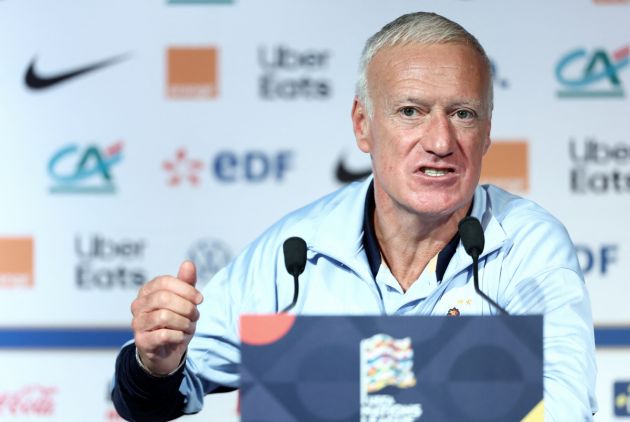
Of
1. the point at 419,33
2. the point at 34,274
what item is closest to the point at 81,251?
the point at 34,274

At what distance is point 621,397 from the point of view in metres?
3.66

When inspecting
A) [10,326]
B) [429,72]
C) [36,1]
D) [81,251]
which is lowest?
[10,326]

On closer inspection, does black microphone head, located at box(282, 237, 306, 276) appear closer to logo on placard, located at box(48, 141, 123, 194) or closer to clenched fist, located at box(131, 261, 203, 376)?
clenched fist, located at box(131, 261, 203, 376)

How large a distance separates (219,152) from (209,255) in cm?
39

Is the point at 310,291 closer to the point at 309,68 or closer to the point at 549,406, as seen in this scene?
the point at 549,406

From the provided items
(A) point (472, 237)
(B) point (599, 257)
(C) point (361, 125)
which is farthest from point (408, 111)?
(B) point (599, 257)

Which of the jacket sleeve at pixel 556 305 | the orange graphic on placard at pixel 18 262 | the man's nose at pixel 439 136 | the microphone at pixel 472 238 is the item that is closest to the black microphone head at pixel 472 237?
the microphone at pixel 472 238

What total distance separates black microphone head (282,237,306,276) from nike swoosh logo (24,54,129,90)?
235cm

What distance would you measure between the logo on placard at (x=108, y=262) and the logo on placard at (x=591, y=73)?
1.70 meters

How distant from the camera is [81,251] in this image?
3.68 m

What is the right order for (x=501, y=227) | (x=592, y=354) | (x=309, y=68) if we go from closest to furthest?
(x=592, y=354) < (x=501, y=227) < (x=309, y=68)

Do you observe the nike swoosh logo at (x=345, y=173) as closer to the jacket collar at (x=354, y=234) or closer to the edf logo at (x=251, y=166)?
the edf logo at (x=251, y=166)

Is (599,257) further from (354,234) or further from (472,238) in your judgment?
(472,238)

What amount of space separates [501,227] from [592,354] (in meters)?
0.40
